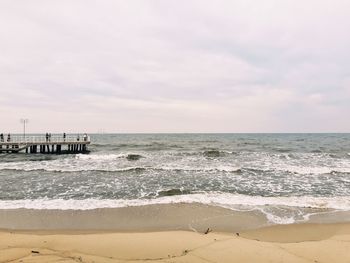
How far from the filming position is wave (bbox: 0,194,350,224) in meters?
12.1

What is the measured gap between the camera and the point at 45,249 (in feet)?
24.3

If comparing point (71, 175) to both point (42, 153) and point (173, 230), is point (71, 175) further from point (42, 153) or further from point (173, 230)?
point (42, 153)

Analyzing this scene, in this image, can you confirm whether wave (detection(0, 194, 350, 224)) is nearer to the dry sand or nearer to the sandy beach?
the sandy beach

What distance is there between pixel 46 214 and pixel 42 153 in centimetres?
3018

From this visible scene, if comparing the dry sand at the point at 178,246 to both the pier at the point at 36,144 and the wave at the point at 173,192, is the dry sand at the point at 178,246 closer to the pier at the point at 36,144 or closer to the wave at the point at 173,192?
the wave at the point at 173,192

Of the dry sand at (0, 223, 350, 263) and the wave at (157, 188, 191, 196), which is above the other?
the dry sand at (0, 223, 350, 263)

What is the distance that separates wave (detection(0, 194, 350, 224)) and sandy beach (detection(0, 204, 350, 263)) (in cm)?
67

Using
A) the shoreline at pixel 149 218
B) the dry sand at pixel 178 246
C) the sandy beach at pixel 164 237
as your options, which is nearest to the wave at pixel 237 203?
the shoreline at pixel 149 218

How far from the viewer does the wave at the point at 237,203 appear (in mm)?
12055

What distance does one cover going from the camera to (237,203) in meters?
13.0

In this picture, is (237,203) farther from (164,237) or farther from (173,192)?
(164,237)

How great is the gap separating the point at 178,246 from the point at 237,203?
6000 mm

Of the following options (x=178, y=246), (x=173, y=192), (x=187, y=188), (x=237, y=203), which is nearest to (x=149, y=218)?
(x=178, y=246)

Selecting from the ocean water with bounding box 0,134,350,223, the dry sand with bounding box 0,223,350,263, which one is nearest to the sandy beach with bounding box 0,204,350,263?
the dry sand with bounding box 0,223,350,263
